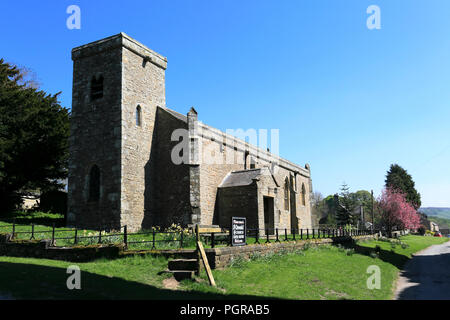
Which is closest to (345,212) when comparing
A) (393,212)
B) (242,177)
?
(393,212)

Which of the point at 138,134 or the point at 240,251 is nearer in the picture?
the point at 240,251

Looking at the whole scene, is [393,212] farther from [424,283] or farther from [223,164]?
[424,283]

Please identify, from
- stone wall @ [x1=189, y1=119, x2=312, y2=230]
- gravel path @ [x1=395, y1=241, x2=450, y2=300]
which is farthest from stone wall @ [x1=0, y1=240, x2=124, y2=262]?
gravel path @ [x1=395, y1=241, x2=450, y2=300]

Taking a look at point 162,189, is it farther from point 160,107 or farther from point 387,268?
point 387,268

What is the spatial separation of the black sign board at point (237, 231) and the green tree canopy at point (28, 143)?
2061cm

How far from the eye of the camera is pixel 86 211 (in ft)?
75.3

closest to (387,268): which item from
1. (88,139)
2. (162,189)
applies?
(162,189)

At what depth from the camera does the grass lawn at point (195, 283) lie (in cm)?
988

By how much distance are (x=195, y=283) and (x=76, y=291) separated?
3910mm

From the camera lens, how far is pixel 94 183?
23312 mm

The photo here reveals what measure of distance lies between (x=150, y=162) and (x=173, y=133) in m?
2.52

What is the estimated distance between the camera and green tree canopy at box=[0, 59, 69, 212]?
28.2 metres

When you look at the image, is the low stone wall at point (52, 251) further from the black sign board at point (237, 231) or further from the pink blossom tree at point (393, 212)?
the pink blossom tree at point (393, 212)
